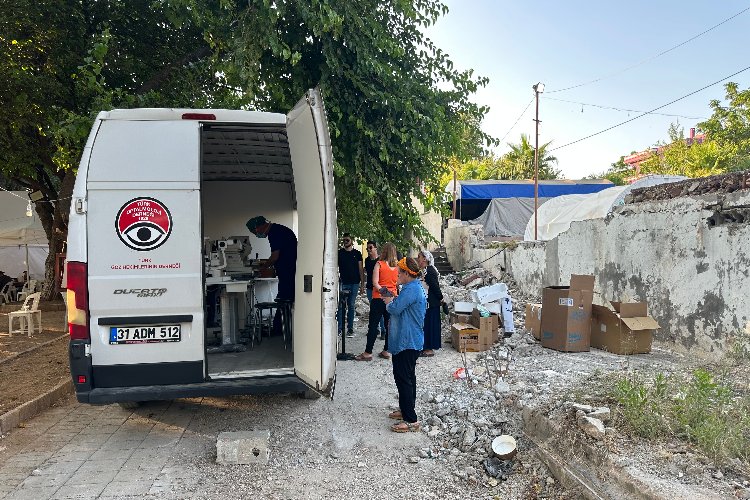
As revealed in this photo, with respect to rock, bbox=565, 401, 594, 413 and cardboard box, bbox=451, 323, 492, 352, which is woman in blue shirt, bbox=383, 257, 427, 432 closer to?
rock, bbox=565, 401, 594, 413

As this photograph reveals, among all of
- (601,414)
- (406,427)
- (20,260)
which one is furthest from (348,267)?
(20,260)

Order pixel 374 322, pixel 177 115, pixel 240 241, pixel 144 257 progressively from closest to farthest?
1. pixel 144 257
2. pixel 177 115
3. pixel 240 241
4. pixel 374 322

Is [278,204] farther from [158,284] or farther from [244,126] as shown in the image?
[158,284]

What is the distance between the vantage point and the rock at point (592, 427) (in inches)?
151

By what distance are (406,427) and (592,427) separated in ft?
5.37

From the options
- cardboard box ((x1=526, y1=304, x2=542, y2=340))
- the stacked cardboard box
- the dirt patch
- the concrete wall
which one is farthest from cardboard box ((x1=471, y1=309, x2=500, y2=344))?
the dirt patch

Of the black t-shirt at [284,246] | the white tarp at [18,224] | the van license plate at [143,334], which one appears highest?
the white tarp at [18,224]

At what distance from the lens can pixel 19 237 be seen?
1490 cm

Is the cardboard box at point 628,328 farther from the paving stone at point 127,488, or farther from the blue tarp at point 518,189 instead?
the blue tarp at point 518,189

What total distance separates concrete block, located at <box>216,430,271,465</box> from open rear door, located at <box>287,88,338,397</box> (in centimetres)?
60

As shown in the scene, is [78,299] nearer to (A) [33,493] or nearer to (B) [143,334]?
(B) [143,334]

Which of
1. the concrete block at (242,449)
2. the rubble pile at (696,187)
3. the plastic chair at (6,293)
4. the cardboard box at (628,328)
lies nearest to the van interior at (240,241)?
the concrete block at (242,449)

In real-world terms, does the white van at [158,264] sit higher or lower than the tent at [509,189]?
lower

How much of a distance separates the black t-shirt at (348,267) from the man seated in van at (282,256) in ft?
6.33
